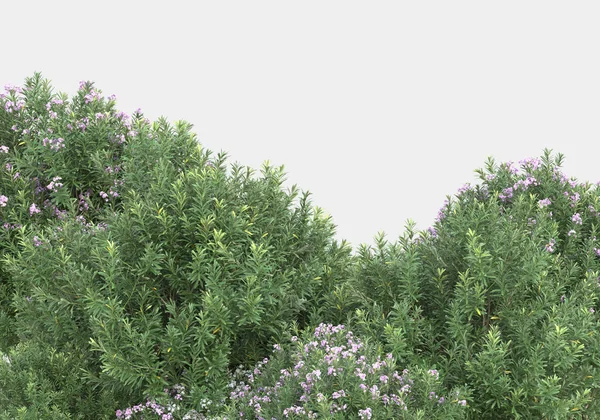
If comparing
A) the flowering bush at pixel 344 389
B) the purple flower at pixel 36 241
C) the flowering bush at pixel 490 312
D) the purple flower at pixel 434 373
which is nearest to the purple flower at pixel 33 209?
the purple flower at pixel 36 241

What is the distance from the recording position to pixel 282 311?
11.4 meters

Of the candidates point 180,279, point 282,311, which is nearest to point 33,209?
point 180,279

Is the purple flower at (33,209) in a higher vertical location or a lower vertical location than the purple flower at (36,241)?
higher

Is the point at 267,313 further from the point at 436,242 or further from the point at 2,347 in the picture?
the point at 2,347

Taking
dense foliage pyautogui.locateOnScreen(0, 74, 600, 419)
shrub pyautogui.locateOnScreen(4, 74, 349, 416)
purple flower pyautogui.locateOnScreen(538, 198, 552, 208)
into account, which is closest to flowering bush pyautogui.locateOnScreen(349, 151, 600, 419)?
dense foliage pyautogui.locateOnScreen(0, 74, 600, 419)

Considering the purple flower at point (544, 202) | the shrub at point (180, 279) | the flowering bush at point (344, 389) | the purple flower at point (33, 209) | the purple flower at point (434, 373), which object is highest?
the purple flower at point (544, 202)

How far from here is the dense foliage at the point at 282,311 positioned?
9703 millimetres

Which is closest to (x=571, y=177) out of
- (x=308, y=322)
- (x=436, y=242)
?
(x=436, y=242)

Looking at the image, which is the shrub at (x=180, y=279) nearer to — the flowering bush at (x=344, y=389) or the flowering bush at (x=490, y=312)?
the flowering bush at (x=344, y=389)

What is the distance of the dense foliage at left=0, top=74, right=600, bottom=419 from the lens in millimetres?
9703

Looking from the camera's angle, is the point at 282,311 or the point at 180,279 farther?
the point at 282,311

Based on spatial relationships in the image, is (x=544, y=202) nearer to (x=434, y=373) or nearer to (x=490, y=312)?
(x=490, y=312)

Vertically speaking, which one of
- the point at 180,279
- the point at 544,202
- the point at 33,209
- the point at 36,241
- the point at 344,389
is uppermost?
the point at 544,202

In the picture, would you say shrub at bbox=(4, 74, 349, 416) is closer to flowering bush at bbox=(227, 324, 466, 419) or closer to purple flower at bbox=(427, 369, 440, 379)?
flowering bush at bbox=(227, 324, 466, 419)
